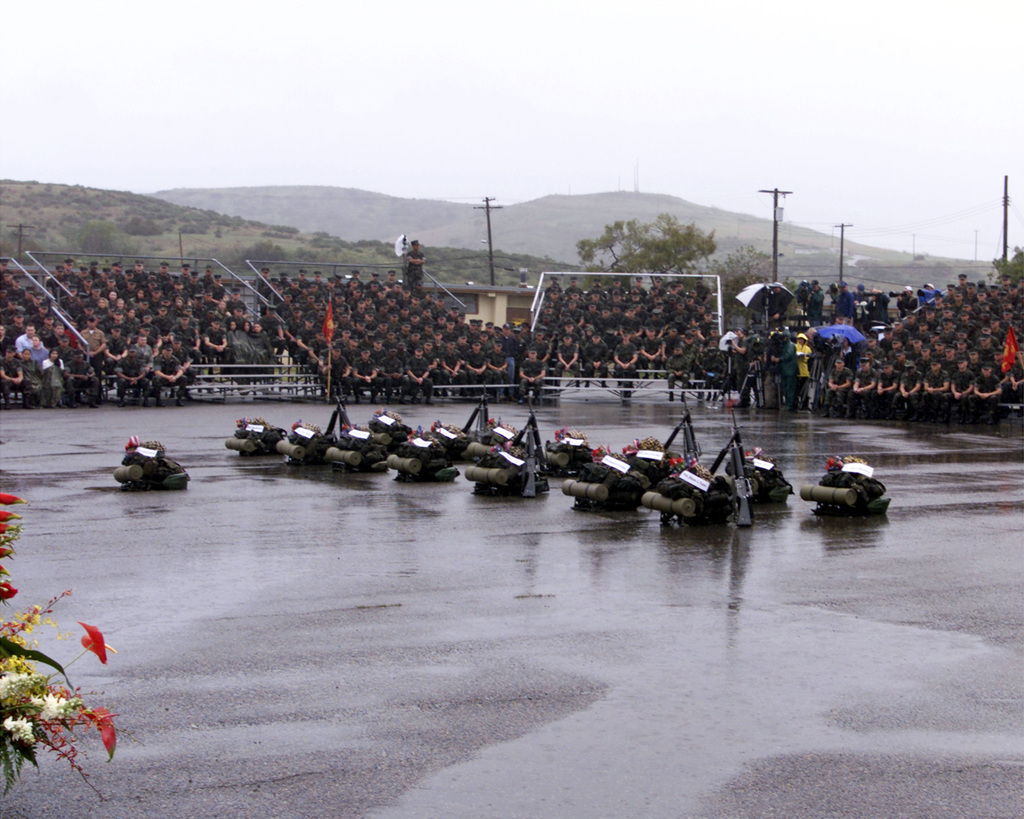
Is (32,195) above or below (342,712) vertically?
above

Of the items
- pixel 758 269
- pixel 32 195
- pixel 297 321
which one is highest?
pixel 32 195

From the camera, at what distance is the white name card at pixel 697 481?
12.6m

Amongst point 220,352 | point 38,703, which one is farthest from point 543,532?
point 220,352

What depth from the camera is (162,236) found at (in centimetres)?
10219

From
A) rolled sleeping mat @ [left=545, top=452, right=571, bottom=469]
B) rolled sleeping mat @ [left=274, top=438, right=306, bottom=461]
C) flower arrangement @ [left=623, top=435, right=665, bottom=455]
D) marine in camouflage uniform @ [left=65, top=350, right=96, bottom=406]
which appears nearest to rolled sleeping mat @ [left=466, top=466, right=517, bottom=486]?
flower arrangement @ [left=623, top=435, right=665, bottom=455]

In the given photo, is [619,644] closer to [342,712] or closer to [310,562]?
[342,712]

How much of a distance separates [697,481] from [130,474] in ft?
22.6

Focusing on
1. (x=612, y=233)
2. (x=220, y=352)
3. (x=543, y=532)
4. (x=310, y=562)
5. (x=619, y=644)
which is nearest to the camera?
(x=619, y=644)

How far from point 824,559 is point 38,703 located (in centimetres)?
812

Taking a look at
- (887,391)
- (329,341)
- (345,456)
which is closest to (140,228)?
(329,341)

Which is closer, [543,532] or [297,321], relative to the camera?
[543,532]

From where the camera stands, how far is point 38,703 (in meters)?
4.44

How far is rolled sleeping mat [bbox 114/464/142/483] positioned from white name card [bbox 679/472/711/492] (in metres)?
6.63

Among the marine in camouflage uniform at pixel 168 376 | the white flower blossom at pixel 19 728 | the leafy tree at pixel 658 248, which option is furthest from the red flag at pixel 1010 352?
the leafy tree at pixel 658 248
